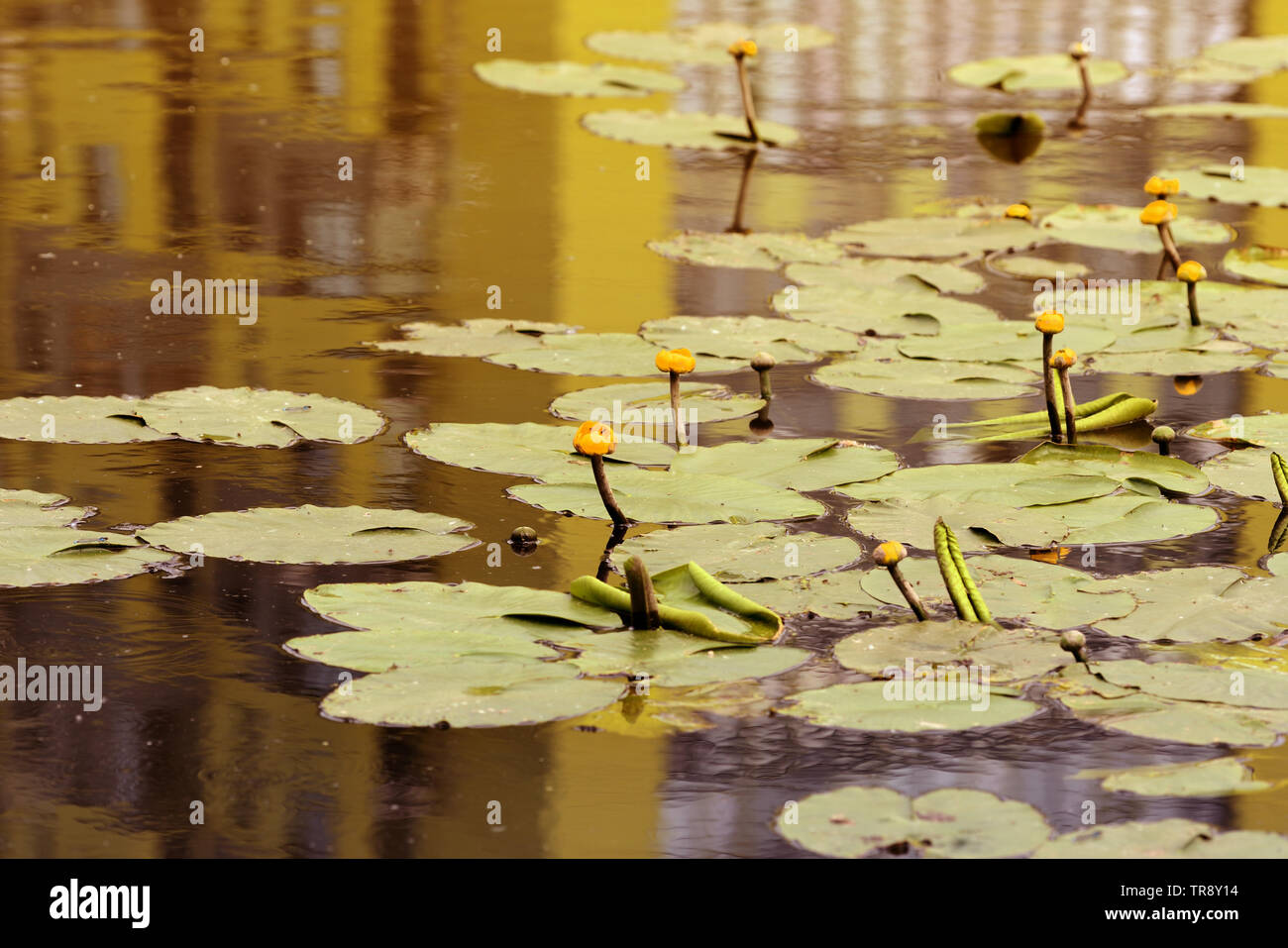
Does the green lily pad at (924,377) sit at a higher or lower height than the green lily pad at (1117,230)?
lower

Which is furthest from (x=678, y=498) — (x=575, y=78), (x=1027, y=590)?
(x=575, y=78)

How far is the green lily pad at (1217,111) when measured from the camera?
6.44 meters

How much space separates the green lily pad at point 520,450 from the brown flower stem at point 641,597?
0.63 metres

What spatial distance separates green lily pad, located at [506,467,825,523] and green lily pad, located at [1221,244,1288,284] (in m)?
1.90

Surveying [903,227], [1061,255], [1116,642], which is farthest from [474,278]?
[1116,642]

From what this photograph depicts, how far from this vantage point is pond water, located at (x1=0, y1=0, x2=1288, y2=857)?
89.3 inches

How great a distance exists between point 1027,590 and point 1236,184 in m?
3.09

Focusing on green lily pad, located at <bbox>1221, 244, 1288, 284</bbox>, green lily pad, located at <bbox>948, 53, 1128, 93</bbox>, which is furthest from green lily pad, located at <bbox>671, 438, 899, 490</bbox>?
green lily pad, located at <bbox>948, 53, 1128, 93</bbox>

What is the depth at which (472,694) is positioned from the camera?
2383 millimetres

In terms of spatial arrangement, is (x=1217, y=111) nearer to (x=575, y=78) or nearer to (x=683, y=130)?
(x=683, y=130)

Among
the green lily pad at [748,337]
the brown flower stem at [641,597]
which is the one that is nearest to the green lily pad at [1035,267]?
the green lily pad at [748,337]

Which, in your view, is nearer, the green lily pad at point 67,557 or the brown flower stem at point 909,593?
the brown flower stem at point 909,593

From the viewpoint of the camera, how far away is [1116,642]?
264 cm

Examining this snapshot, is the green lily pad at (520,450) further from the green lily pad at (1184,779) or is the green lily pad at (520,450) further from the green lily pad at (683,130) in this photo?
the green lily pad at (683,130)
